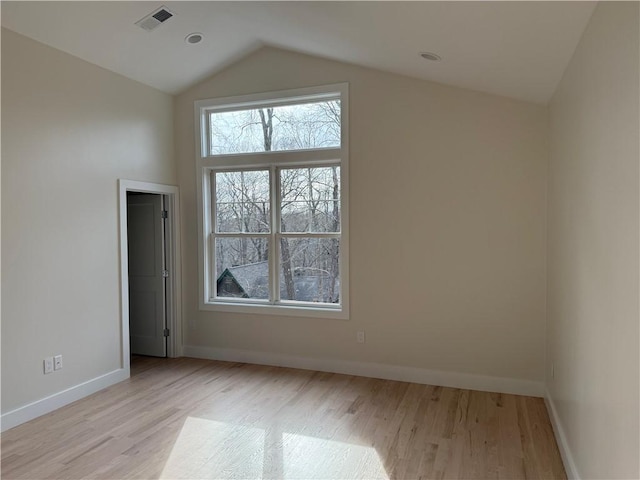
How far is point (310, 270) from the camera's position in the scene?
459cm

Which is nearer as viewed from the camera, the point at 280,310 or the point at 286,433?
the point at 286,433

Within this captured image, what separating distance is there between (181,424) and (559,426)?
2.65 m

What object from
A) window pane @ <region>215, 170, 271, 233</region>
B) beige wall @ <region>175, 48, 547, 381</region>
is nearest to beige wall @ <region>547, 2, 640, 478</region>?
beige wall @ <region>175, 48, 547, 381</region>

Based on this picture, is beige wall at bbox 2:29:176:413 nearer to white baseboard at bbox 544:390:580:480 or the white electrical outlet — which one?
the white electrical outlet

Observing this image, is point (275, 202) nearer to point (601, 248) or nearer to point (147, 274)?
point (147, 274)

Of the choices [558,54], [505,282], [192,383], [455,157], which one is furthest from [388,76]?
[192,383]

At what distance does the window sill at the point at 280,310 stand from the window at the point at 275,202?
0.04ft

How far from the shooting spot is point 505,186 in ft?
12.4

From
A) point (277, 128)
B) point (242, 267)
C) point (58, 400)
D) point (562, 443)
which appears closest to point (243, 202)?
point (242, 267)

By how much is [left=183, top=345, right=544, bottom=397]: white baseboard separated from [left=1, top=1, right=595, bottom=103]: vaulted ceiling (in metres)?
2.44

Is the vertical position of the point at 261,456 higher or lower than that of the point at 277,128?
lower

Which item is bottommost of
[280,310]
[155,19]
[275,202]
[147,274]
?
[280,310]

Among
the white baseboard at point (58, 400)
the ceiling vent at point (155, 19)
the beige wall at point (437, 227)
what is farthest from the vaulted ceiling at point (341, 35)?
the white baseboard at point (58, 400)

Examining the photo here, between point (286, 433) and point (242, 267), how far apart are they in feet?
7.15
